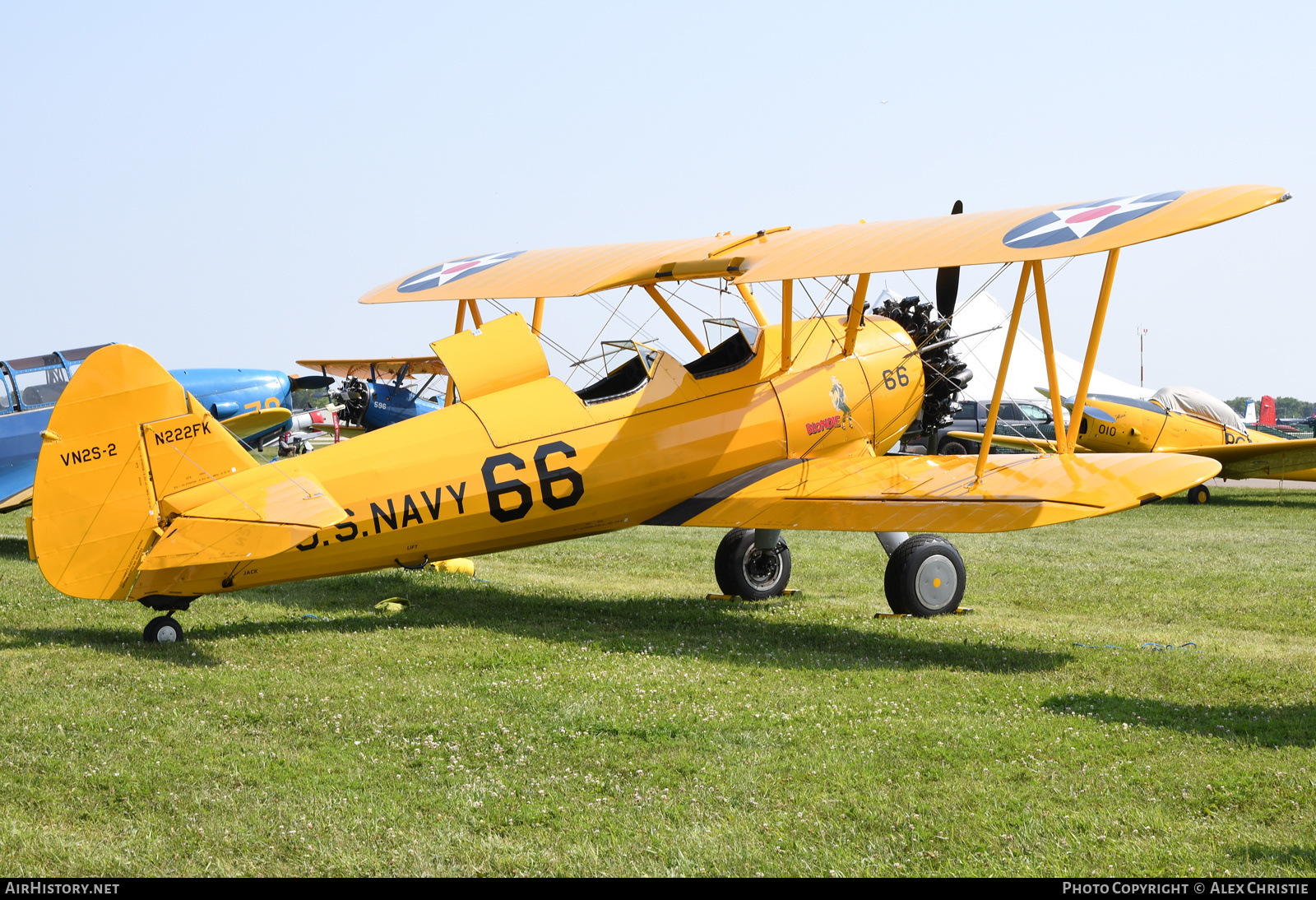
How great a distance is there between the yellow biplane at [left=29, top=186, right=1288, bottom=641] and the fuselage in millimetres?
17

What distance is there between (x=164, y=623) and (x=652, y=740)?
12.5 ft

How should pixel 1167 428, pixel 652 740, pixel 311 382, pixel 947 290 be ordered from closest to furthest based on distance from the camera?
1. pixel 652 740
2. pixel 947 290
3. pixel 1167 428
4. pixel 311 382

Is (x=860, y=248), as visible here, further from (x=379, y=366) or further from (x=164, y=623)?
(x=379, y=366)

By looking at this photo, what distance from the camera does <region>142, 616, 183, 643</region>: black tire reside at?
7.27 metres

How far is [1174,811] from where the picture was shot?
4.36 metres

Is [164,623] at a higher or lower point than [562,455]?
lower

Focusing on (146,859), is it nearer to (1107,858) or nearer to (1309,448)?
(1107,858)

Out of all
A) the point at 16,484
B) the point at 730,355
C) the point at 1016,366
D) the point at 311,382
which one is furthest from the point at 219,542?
the point at 1016,366

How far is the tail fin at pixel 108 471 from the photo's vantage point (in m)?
6.64

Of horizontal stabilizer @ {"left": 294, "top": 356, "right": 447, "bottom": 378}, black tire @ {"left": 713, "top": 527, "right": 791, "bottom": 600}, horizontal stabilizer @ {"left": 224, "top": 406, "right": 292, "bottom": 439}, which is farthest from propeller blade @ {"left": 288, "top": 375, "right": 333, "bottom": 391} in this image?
black tire @ {"left": 713, "top": 527, "right": 791, "bottom": 600}

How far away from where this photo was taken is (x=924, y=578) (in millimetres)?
8844

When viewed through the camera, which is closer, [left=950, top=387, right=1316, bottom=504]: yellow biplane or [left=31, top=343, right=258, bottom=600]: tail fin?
[left=31, top=343, right=258, bottom=600]: tail fin

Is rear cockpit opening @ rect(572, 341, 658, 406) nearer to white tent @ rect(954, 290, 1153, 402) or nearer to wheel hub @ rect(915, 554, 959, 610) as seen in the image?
wheel hub @ rect(915, 554, 959, 610)

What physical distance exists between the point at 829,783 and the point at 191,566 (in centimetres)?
424
